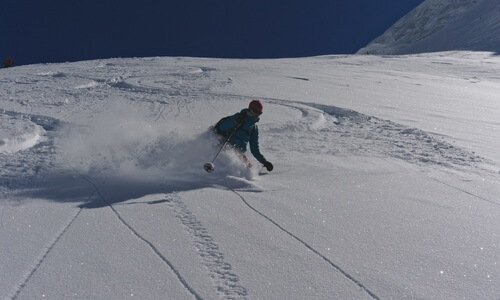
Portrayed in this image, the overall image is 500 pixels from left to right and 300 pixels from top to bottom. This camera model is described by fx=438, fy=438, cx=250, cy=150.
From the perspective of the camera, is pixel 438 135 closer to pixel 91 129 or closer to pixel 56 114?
pixel 91 129

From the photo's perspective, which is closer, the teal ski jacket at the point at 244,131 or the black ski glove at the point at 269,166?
the black ski glove at the point at 269,166

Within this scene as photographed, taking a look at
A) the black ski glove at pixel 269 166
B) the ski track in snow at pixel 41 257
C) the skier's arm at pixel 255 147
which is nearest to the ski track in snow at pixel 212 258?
the ski track in snow at pixel 41 257

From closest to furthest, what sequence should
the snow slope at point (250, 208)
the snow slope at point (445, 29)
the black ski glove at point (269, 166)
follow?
the snow slope at point (250, 208) → the black ski glove at point (269, 166) → the snow slope at point (445, 29)

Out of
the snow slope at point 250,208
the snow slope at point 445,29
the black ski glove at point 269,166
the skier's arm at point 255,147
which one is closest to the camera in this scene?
the snow slope at point 250,208

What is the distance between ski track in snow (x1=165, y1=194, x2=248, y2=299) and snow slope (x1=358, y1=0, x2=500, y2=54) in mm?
48291

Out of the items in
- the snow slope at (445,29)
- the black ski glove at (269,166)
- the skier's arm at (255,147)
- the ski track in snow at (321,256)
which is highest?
the snow slope at (445,29)

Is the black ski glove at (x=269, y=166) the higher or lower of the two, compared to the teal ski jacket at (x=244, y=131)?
lower

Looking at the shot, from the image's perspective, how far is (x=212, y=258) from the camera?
3.20 m

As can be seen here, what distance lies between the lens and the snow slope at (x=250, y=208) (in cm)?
292

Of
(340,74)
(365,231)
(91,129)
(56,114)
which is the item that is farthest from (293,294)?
(340,74)

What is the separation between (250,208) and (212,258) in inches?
45.6

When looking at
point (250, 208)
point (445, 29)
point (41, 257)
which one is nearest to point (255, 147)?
point (250, 208)

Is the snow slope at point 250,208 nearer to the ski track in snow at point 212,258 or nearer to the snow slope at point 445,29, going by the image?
the ski track in snow at point 212,258

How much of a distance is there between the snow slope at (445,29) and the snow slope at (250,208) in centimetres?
4402
